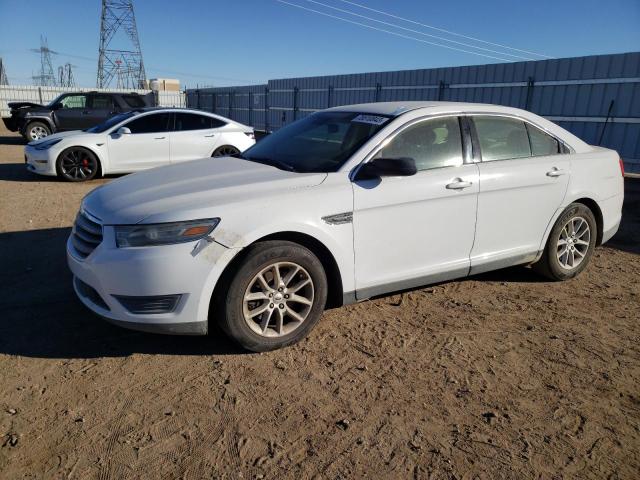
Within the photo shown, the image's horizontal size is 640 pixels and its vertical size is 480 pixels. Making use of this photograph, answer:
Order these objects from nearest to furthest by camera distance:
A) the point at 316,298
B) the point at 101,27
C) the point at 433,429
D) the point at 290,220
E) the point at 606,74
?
the point at 433,429, the point at 290,220, the point at 316,298, the point at 606,74, the point at 101,27

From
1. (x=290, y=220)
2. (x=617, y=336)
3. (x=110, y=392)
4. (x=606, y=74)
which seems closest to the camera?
(x=110, y=392)

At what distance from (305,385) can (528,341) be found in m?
1.76

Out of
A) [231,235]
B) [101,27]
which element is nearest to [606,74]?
[231,235]

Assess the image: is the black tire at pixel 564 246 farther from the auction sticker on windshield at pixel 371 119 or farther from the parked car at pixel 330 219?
the auction sticker on windshield at pixel 371 119

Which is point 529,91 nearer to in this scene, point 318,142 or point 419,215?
point 318,142

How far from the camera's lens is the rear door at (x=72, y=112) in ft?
53.0

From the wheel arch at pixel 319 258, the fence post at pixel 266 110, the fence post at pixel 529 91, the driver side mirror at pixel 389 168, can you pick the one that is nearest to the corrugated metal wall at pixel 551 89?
the fence post at pixel 529 91

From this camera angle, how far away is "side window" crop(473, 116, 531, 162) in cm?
419

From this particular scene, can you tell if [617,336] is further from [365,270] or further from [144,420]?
[144,420]

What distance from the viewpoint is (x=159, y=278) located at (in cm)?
298

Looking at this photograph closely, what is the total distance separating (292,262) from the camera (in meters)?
3.31

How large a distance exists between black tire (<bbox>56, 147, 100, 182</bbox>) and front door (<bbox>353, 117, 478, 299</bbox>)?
7982mm

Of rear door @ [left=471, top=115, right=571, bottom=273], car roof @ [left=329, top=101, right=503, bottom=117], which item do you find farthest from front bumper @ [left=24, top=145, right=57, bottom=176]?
rear door @ [left=471, top=115, right=571, bottom=273]

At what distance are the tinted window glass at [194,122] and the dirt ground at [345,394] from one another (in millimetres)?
6538
